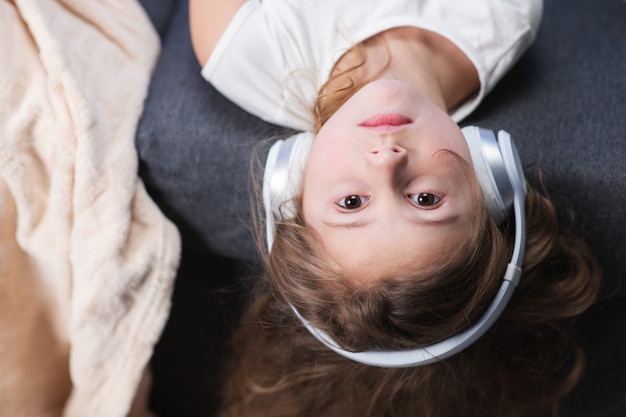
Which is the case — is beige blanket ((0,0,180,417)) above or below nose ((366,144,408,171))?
below

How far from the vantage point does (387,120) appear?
0.82m

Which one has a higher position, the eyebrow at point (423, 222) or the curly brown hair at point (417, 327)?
the eyebrow at point (423, 222)

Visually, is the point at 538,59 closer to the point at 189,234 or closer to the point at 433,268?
the point at 433,268

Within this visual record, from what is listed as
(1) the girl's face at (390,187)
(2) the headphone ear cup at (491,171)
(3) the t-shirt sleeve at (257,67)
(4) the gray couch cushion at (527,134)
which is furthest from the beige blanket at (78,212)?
Answer: (2) the headphone ear cup at (491,171)

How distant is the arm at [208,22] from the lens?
39.4 inches

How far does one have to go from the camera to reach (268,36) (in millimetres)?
987

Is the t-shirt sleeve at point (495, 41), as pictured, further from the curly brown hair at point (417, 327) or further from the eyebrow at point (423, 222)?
the eyebrow at point (423, 222)

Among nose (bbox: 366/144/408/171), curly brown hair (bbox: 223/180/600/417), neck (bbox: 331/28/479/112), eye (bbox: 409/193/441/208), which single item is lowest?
curly brown hair (bbox: 223/180/600/417)

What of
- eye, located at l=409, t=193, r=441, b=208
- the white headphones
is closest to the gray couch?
the white headphones

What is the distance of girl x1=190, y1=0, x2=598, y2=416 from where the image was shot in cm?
80

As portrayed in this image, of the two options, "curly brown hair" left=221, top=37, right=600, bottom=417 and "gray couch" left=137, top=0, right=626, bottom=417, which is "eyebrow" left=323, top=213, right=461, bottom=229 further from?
"gray couch" left=137, top=0, right=626, bottom=417

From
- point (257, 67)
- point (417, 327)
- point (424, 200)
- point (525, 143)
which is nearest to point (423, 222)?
point (424, 200)

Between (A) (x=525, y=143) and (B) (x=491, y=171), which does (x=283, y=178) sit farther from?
(A) (x=525, y=143)

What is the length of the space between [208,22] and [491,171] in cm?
50
